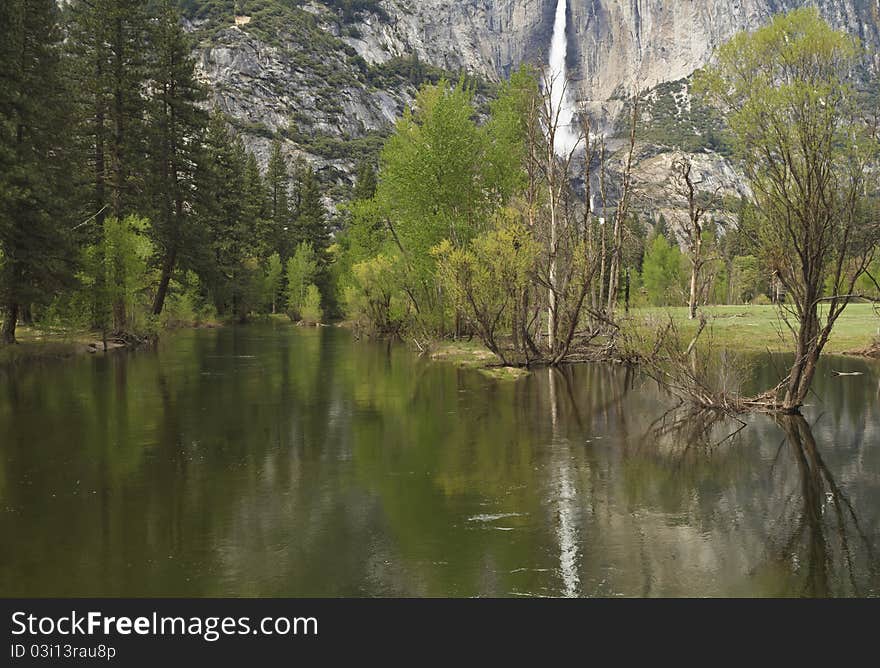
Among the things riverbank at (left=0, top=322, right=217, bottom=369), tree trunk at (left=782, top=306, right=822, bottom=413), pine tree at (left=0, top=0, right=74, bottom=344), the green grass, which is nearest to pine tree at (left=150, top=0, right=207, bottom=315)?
riverbank at (left=0, top=322, right=217, bottom=369)

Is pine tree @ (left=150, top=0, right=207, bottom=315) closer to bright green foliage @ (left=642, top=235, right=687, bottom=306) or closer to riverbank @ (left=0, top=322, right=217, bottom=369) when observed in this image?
riverbank @ (left=0, top=322, right=217, bottom=369)

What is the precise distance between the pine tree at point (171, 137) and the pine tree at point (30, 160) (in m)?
13.6

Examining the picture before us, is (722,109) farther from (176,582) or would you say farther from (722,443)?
(176,582)

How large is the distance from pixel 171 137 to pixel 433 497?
47.9 meters

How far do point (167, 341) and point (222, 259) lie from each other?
2917 centimetres

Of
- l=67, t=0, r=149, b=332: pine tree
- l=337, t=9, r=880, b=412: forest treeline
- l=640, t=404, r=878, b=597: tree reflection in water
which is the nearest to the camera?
l=640, t=404, r=878, b=597: tree reflection in water

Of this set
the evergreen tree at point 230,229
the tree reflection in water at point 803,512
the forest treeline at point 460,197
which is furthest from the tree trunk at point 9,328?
the evergreen tree at point 230,229

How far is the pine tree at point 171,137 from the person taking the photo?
166 ft

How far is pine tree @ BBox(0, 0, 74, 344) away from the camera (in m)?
31.8

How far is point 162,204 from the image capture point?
50812 mm

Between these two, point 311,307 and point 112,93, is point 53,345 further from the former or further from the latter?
point 311,307

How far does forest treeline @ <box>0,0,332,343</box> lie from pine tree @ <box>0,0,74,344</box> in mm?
57

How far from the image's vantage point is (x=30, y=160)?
3394cm

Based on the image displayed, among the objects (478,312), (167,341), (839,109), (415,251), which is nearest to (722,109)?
(839,109)
